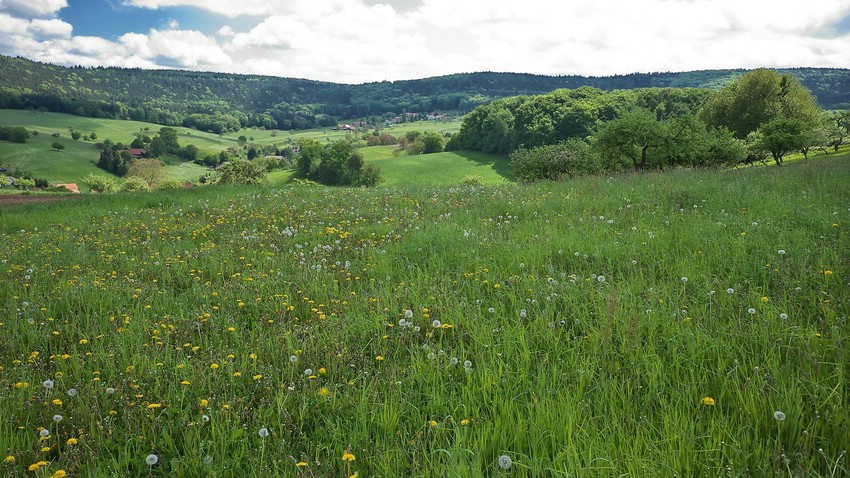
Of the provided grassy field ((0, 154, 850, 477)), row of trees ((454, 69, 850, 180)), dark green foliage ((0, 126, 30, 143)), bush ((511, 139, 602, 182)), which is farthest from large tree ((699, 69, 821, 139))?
dark green foliage ((0, 126, 30, 143))

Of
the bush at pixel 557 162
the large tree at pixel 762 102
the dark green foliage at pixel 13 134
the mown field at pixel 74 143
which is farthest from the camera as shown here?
the dark green foliage at pixel 13 134

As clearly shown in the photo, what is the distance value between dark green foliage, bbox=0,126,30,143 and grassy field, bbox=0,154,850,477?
6356 inches

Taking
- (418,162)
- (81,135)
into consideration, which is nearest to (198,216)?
(418,162)

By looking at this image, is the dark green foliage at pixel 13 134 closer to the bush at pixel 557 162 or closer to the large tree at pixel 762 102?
the bush at pixel 557 162

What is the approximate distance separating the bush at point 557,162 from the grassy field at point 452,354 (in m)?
23.2

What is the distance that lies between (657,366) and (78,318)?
5488 millimetres

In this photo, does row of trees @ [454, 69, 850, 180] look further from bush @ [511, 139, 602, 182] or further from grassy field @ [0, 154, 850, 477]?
grassy field @ [0, 154, 850, 477]

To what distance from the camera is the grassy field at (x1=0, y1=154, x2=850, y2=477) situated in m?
2.38

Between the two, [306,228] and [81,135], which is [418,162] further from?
[81,135]

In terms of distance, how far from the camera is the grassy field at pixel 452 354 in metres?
2.38

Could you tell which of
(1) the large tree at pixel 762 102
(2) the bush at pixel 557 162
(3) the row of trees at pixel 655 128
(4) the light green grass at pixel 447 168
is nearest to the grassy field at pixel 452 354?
(3) the row of trees at pixel 655 128

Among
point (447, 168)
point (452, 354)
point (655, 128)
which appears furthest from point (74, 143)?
point (452, 354)

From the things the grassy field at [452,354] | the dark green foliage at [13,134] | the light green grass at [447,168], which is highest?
the dark green foliage at [13,134]

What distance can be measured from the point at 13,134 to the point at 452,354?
560ft
